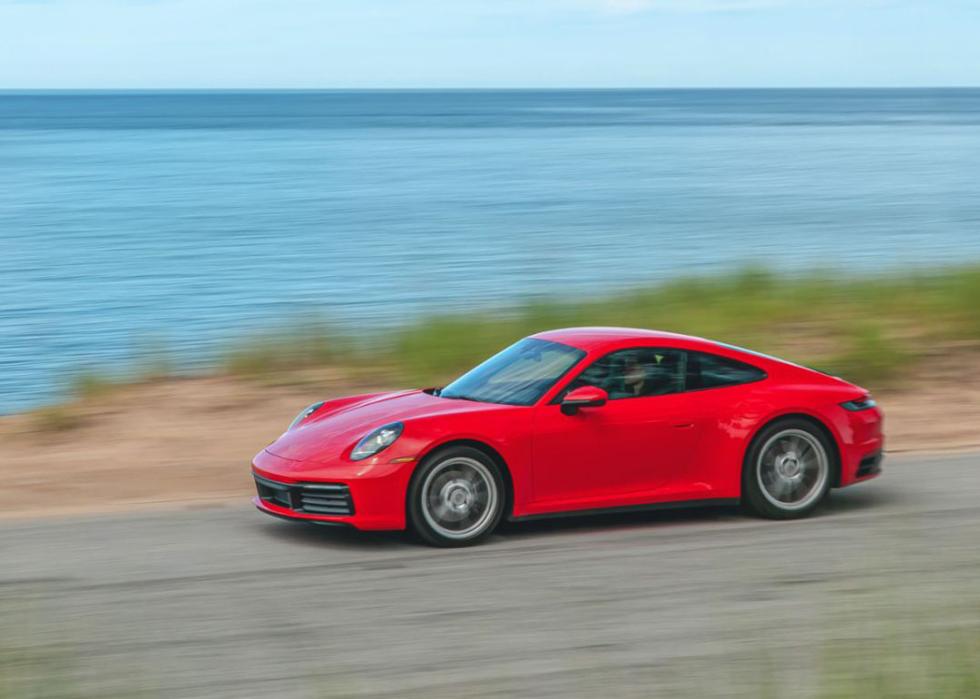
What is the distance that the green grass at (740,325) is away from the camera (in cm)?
1507

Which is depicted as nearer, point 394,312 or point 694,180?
point 394,312

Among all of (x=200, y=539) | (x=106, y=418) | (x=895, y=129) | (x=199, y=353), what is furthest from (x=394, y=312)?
(x=895, y=129)

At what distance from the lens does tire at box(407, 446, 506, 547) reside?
27.5 ft

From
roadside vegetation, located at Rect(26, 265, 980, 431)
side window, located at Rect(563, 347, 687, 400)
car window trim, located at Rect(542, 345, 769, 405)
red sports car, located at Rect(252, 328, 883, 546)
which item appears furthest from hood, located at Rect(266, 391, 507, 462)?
roadside vegetation, located at Rect(26, 265, 980, 431)

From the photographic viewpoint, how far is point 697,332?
16453 mm

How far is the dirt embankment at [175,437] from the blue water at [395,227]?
80.8 inches

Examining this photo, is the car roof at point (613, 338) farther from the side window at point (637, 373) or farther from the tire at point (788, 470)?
the tire at point (788, 470)

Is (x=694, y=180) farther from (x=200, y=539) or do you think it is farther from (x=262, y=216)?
(x=200, y=539)

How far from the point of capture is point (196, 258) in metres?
36.9

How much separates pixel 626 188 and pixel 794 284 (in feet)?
141

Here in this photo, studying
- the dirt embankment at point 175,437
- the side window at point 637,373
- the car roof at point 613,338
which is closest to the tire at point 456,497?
the side window at point 637,373

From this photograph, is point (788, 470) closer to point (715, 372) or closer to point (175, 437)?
point (715, 372)

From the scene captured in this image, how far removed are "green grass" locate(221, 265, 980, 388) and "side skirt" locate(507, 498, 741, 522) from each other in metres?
5.69

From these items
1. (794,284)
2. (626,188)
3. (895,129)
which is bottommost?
(794,284)
